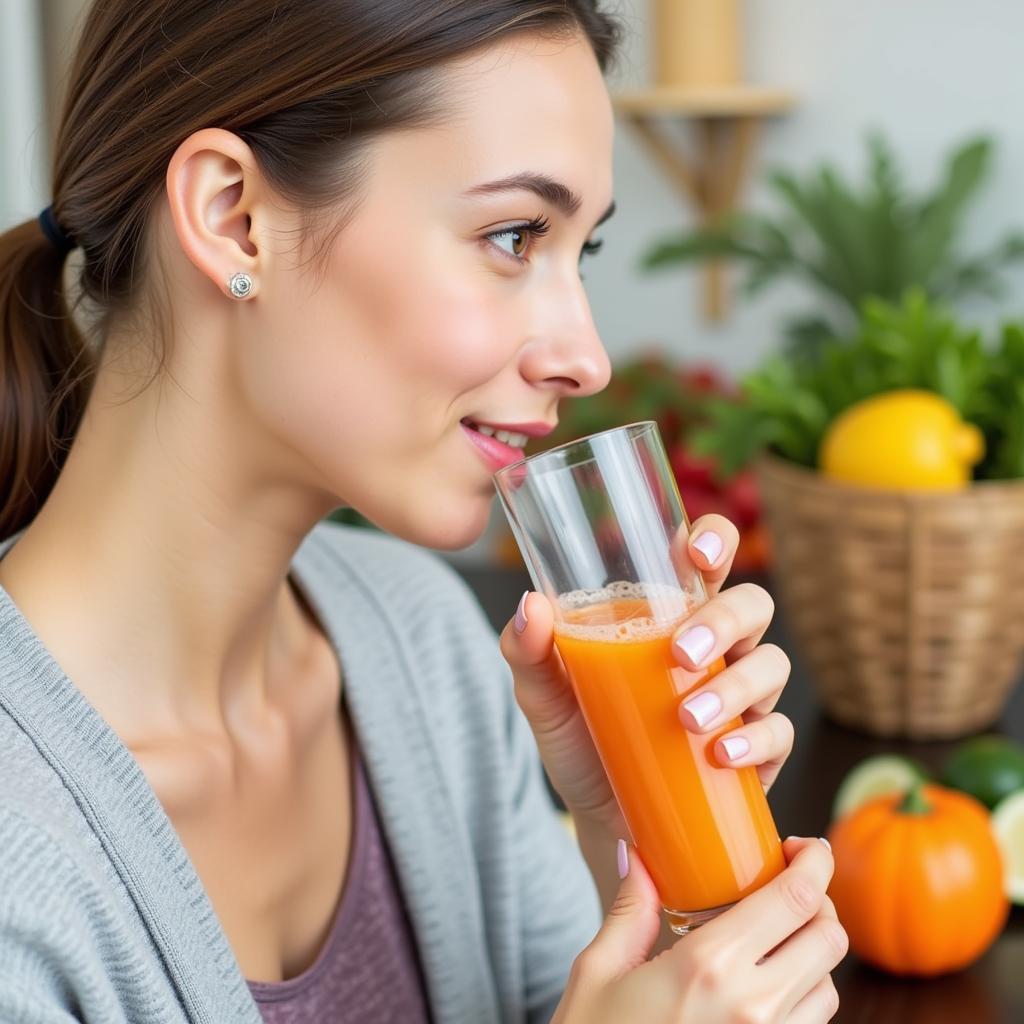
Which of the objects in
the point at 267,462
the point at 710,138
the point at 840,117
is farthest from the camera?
the point at 710,138

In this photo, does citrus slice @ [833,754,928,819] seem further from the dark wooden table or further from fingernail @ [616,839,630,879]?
fingernail @ [616,839,630,879]

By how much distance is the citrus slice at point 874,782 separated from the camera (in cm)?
139

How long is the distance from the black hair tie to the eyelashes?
39cm

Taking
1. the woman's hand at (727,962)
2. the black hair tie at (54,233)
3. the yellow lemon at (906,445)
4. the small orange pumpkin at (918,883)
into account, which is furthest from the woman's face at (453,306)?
the yellow lemon at (906,445)

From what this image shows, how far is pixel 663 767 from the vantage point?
35.9 inches

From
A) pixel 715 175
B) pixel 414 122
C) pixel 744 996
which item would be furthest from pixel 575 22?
pixel 715 175

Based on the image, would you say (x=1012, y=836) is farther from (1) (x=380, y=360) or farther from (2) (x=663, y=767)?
(1) (x=380, y=360)

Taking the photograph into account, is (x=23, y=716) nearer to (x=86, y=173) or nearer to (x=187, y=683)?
(x=187, y=683)

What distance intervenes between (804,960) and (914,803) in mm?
385

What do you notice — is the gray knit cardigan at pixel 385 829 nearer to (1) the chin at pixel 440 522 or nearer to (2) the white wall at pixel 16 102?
(1) the chin at pixel 440 522

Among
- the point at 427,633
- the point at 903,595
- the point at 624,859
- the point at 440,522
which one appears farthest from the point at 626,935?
the point at 903,595

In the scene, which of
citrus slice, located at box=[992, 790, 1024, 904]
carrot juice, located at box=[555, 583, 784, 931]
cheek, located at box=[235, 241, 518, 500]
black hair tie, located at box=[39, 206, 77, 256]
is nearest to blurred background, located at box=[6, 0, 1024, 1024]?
citrus slice, located at box=[992, 790, 1024, 904]

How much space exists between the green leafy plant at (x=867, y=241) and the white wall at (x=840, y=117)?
0.34 ft

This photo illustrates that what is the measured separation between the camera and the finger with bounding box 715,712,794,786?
0.90 meters
